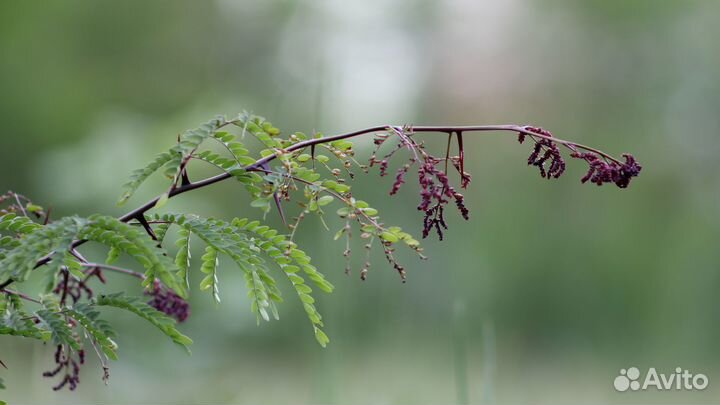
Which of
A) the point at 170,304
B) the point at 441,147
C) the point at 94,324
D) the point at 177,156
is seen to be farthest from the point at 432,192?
the point at 441,147

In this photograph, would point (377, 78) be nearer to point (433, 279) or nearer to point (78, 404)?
point (433, 279)

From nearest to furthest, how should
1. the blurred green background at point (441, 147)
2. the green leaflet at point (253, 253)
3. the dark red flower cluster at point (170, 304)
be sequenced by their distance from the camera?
the green leaflet at point (253, 253), the dark red flower cluster at point (170, 304), the blurred green background at point (441, 147)

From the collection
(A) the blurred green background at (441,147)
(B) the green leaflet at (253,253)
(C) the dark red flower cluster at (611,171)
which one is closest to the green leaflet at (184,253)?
(B) the green leaflet at (253,253)

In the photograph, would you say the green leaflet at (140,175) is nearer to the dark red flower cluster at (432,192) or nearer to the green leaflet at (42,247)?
the green leaflet at (42,247)

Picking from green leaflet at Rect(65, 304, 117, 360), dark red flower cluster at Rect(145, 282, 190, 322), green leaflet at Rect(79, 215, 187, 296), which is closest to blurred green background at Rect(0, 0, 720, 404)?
dark red flower cluster at Rect(145, 282, 190, 322)

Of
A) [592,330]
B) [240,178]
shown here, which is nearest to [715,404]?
[592,330]
